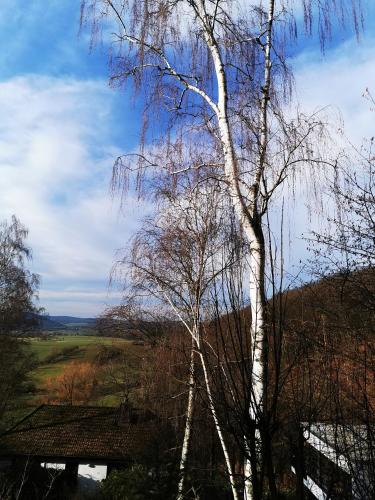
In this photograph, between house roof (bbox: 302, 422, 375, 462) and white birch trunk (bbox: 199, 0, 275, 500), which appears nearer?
house roof (bbox: 302, 422, 375, 462)

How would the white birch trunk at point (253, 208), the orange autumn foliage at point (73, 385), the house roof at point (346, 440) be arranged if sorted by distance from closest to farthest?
1. the house roof at point (346, 440)
2. the white birch trunk at point (253, 208)
3. the orange autumn foliage at point (73, 385)

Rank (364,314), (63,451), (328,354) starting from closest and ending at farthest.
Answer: (328,354), (364,314), (63,451)

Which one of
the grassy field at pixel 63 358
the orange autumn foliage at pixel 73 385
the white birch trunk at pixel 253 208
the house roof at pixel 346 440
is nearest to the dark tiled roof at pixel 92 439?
the grassy field at pixel 63 358

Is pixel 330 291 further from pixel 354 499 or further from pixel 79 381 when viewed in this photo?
pixel 79 381

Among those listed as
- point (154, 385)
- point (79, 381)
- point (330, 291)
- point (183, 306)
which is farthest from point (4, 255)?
point (79, 381)

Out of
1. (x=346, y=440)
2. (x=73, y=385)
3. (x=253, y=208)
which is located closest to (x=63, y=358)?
(x=73, y=385)

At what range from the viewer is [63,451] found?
19078 mm

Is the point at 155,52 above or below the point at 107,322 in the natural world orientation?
above

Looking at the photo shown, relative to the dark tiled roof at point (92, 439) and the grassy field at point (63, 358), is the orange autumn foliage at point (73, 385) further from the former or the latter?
the dark tiled roof at point (92, 439)

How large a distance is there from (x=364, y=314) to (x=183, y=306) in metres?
3.07

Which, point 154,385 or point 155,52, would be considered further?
point 154,385

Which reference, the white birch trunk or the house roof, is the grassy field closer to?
the white birch trunk

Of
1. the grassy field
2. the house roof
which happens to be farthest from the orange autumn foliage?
the house roof

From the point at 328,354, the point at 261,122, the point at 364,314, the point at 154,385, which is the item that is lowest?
the point at 154,385
